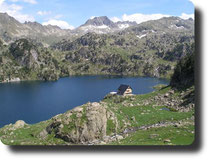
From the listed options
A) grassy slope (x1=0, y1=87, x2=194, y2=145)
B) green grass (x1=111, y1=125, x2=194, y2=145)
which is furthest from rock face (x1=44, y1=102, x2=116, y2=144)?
green grass (x1=111, y1=125, x2=194, y2=145)

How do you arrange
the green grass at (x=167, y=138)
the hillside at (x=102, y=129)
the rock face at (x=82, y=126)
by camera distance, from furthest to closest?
the rock face at (x=82, y=126)
the hillside at (x=102, y=129)
the green grass at (x=167, y=138)

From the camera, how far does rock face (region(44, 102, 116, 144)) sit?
30391 mm

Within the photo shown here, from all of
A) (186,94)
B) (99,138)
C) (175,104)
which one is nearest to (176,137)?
(99,138)

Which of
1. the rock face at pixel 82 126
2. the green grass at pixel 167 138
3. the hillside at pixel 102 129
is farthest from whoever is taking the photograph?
the rock face at pixel 82 126

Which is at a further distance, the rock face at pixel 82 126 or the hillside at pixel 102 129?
the rock face at pixel 82 126

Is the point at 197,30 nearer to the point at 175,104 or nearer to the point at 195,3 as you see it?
the point at 195,3

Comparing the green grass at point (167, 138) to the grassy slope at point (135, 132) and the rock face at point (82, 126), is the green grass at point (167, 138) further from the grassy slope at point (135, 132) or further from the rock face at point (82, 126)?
the rock face at point (82, 126)

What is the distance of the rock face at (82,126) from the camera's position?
3039 centimetres

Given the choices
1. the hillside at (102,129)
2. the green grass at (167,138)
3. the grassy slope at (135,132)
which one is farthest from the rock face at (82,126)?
the green grass at (167,138)

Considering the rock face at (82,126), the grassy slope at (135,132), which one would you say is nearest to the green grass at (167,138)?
the grassy slope at (135,132)

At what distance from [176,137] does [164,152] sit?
634 centimetres

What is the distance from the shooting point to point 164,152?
1956 cm

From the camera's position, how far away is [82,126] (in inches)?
1211

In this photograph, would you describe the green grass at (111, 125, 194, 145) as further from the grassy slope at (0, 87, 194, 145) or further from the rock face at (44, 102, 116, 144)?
the rock face at (44, 102, 116, 144)
